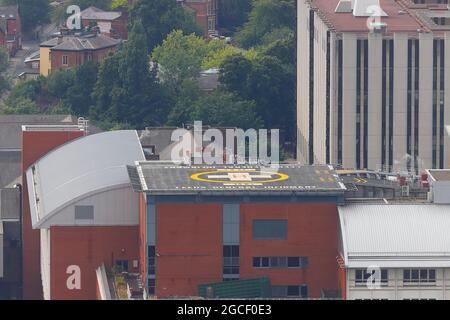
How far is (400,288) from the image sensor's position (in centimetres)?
3688

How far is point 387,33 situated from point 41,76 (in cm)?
4777

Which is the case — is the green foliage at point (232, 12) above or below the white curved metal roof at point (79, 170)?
above

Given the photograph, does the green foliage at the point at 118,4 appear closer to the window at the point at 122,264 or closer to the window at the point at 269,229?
the window at the point at 122,264

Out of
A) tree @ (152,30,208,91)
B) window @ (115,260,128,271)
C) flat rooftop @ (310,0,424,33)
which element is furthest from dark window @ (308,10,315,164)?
window @ (115,260,128,271)

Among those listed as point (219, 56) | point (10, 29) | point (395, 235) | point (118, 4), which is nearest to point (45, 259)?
point (395, 235)

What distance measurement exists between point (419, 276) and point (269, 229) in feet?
13.2

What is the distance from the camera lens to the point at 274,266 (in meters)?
38.5

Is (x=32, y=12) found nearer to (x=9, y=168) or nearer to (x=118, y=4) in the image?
(x=118, y=4)

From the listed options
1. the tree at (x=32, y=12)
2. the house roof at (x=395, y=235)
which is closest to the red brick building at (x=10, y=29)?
the tree at (x=32, y=12)

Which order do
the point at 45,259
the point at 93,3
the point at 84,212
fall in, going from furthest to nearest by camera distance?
the point at 93,3 < the point at 45,259 < the point at 84,212

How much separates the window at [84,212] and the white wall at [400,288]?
8103 millimetres

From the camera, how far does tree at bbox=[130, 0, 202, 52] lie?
11475 cm

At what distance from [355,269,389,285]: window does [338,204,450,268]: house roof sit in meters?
0.22

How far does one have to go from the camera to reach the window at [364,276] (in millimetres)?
36812
